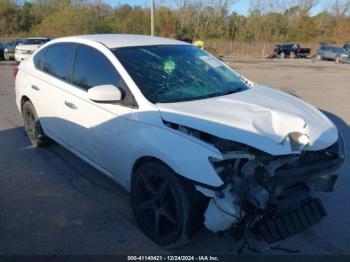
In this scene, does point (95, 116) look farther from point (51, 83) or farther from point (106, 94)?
point (51, 83)

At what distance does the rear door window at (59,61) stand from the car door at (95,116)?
18 cm

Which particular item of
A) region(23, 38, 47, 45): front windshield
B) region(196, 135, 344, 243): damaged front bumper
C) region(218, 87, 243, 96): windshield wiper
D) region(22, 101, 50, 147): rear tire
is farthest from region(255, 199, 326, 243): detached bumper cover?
region(23, 38, 47, 45): front windshield

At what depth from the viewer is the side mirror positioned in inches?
134

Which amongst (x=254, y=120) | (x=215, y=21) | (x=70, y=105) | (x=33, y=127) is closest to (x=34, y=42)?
(x=33, y=127)

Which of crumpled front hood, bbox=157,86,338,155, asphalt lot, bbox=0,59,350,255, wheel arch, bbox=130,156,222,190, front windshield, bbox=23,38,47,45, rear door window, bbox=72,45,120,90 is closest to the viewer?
wheel arch, bbox=130,156,222,190

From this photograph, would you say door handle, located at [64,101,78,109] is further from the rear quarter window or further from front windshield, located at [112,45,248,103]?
the rear quarter window

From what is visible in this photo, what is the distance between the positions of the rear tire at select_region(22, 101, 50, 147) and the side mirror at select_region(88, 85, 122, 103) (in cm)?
223

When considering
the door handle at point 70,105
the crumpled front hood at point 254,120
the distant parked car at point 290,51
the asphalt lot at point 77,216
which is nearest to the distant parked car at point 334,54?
the distant parked car at point 290,51

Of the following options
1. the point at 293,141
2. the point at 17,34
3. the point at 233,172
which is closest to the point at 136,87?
the point at 233,172

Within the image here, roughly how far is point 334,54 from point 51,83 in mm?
36129

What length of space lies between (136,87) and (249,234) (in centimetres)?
165

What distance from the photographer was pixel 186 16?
2589 inches

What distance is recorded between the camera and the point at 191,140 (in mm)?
2830

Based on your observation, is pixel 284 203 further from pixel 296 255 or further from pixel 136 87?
pixel 136 87
